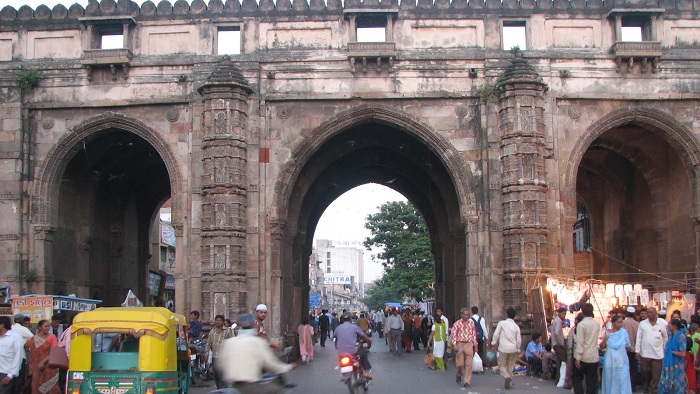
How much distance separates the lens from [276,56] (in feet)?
64.0

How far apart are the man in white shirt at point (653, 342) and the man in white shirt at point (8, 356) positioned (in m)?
8.46

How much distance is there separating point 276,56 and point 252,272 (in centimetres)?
491

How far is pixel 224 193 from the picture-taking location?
18.4 metres

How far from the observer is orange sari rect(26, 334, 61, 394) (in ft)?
36.7

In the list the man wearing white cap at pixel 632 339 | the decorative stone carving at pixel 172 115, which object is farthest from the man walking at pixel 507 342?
the decorative stone carving at pixel 172 115

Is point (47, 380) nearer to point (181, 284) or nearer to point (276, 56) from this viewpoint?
point (181, 284)

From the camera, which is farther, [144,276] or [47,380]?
[144,276]

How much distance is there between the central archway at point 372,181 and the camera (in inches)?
768

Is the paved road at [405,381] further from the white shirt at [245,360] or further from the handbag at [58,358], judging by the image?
the white shirt at [245,360]

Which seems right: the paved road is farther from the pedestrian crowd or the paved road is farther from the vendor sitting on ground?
the pedestrian crowd

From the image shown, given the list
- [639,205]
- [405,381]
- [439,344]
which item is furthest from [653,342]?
[639,205]

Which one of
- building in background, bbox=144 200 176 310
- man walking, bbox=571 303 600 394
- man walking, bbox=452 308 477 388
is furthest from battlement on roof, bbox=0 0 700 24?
building in background, bbox=144 200 176 310

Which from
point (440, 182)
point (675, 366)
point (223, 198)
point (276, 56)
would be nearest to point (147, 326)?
point (675, 366)

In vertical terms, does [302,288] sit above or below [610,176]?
below
